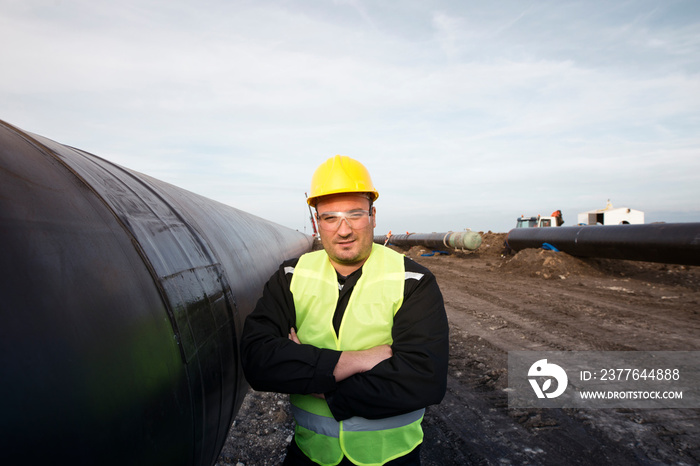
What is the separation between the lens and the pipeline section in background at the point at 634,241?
9.59 metres

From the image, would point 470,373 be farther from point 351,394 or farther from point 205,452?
point 205,452

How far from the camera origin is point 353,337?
203 cm

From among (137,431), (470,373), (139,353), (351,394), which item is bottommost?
(470,373)

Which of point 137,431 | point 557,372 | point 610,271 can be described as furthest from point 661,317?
point 137,431

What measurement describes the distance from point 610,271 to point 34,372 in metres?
14.4

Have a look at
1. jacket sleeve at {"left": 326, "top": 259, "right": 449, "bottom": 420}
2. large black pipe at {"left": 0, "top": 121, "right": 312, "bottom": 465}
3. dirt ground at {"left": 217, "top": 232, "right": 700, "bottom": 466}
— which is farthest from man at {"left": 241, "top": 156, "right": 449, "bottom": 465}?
dirt ground at {"left": 217, "top": 232, "right": 700, "bottom": 466}

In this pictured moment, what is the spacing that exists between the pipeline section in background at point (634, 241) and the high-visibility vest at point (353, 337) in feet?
34.8

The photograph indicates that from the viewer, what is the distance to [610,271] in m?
12.3

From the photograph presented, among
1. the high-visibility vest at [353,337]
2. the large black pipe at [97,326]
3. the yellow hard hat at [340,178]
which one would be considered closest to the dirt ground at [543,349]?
the high-visibility vest at [353,337]

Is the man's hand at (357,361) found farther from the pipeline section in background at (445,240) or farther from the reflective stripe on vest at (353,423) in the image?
the pipeline section in background at (445,240)

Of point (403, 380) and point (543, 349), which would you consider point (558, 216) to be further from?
point (403, 380)

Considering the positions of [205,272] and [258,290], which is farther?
[258,290]

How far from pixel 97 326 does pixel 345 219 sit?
134 cm

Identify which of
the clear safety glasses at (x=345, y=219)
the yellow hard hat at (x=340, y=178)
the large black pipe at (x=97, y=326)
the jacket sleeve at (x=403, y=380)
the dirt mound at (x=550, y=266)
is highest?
the yellow hard hat at (x=340, y=178)
